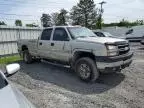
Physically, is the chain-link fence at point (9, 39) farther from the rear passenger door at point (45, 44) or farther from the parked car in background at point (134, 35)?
the parked car in background at point (134, 35)

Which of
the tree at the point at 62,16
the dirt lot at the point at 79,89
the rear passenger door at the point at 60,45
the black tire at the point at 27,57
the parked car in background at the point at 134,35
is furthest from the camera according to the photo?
the tree at the point at 62,16

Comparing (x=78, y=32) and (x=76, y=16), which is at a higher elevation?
(x=76, y=16)

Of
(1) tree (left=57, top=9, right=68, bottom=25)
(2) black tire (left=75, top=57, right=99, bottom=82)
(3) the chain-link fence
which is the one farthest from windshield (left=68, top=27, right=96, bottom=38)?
(1) tree (left=57, top=9, right=68, bottom=25)

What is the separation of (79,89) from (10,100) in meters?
4.20

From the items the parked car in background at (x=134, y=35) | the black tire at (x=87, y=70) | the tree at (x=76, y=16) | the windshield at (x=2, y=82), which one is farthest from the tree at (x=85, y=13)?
the windshield at (x=2, y=82)

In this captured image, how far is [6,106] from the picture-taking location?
2639 millimetres

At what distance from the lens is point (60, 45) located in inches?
345

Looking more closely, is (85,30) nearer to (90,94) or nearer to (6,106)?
(90,94)

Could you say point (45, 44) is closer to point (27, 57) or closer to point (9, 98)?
point (27, 57)

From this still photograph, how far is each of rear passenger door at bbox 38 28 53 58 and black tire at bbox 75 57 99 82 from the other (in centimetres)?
224

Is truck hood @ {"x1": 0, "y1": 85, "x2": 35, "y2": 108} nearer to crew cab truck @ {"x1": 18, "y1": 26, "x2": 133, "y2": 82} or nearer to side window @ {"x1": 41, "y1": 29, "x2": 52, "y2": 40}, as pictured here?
crew cab truck @ {"x1": 18, "y1": 26, "x2": 133, "y2": 82}

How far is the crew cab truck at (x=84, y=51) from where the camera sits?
23.2ft

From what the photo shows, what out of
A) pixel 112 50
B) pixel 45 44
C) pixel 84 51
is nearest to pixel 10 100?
pixel 112 50

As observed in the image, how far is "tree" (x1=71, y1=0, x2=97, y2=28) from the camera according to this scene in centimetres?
6337
